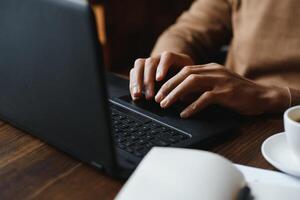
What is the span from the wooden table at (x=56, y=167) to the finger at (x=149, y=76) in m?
0.18

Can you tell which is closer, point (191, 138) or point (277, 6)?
point (191, 138)

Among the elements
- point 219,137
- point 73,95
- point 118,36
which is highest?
point 73,95

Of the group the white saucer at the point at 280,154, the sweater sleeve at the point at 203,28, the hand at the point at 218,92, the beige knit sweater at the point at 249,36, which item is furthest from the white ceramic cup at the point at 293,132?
the sweater sleeve at the point at 203,28

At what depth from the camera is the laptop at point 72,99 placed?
23.3 inches

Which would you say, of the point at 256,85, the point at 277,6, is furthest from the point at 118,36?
the point at 256,85

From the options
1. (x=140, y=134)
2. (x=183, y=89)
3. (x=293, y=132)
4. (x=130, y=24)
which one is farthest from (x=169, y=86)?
(x=130, y=24)

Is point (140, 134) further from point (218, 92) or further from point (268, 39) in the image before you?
point (268, 39)

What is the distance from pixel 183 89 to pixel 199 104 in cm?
4

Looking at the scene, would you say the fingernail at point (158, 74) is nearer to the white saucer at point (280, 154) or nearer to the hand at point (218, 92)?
the hand at point (218, 92)

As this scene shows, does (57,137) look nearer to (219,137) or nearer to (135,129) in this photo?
(135,129)

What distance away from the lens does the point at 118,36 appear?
2.88m

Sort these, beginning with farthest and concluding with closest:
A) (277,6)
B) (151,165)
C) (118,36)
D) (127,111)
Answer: (118,36)
(277,6)
(127,111)
(151,165)

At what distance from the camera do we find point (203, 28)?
1359 mm

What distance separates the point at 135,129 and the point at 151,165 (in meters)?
0.18
